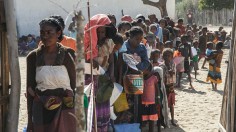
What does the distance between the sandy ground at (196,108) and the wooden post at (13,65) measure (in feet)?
7.88

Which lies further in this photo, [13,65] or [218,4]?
[218,4]

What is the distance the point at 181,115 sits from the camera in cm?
724

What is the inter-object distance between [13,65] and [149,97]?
2.28m

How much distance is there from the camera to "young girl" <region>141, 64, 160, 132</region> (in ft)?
18.1

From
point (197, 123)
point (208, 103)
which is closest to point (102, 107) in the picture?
point (197, 123)

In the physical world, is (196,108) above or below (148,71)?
below

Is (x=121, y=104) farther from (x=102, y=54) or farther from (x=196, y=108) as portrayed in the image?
(x=196, y=108)

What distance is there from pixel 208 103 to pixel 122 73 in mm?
3482

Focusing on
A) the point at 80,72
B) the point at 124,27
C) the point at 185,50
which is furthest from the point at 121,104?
the point at 185,50

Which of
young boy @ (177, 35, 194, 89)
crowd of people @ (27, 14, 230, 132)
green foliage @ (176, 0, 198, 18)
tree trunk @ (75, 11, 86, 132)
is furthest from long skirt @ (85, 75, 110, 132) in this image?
green foliage @ (176, 0, 198, 18)

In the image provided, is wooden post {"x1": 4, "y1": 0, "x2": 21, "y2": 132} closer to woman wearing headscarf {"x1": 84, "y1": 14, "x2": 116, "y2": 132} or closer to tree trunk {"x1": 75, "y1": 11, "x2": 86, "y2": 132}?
woman wearing headscarf {"x1": 84, "y1": 14, "x2": 116, "y2": 132}

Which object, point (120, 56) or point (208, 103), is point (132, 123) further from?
point (208, 103)

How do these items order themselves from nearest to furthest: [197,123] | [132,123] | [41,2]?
[132,123] < [197,123] < [41,2]

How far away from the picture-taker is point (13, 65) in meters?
3.80
